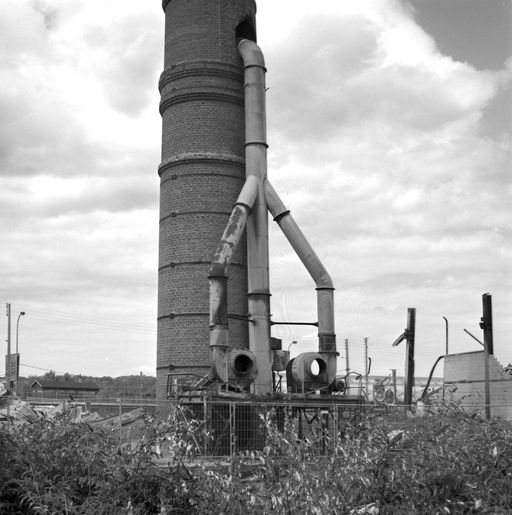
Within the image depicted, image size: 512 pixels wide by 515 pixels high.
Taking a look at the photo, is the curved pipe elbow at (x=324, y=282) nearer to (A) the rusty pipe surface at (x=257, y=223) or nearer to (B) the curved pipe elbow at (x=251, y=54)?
(A) the rusty pipe surface at (x=257, y=223)

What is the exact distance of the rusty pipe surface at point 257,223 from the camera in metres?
22.6

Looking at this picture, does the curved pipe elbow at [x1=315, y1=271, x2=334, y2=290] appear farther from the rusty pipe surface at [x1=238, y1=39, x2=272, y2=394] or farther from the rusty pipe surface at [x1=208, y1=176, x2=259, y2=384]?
the rusty pipe surface at [x1=208, y1=176, x2=259, y2=384]

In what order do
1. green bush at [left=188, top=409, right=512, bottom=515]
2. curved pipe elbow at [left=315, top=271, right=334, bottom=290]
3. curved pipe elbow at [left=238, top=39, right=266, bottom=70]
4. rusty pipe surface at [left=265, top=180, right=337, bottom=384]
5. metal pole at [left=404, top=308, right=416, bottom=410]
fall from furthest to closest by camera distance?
1. curved pipe elbow at [left=238, top=39, right=266, bottom=70]
2. metal pole at [left=404, top=308, right=416, bottom=410]
3. curved pipe elbow at [left=315, top=271, right=334, bottom=290]
4. rusty pipe surface at [left=265, top=180, right=337, bottom=384]
5. green bush at [left=188, top=409, right=512, bottom=515]

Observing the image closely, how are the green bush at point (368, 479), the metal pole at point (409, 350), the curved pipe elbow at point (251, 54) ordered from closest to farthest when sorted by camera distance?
the green bush at point (368, 479) → the metal pole at point (409, 350) → the curved pipe elbow at point (251, 54)

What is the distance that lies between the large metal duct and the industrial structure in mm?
31

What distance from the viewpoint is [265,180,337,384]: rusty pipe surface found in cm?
2242

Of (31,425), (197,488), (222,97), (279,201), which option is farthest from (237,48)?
(197,488)

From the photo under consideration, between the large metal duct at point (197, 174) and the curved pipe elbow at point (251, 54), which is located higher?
the curved pipe elbow at point (251, 54)

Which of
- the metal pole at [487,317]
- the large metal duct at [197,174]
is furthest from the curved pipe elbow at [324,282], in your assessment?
the metal pole at [487,317]

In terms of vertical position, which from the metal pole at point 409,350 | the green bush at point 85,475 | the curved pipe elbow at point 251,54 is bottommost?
the green bush at point 85,475

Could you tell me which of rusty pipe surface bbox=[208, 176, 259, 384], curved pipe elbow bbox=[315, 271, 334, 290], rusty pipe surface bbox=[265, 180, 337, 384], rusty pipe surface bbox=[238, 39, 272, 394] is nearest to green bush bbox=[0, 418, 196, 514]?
rusty pipe surface bbox=[208, 176, 259, 384]

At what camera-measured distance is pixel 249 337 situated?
22.9m

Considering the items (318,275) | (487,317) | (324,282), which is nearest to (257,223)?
(318,275)

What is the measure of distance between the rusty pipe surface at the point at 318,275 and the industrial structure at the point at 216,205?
0.03m
